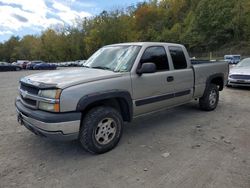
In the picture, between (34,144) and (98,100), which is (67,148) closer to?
(34,144)

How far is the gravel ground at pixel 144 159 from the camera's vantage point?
3439mm

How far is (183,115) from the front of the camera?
6.73 meters

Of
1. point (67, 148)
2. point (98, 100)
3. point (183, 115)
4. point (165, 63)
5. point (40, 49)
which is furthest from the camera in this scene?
point (40, 49)

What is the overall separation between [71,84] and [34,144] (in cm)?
161

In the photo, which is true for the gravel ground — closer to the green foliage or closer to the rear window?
the rear window

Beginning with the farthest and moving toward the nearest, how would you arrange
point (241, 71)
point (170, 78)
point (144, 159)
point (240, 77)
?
point (241, 71)
point (240, 77)
point (170, 78)
point (144, 159)

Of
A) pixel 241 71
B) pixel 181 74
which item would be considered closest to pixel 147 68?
pixel 181 74

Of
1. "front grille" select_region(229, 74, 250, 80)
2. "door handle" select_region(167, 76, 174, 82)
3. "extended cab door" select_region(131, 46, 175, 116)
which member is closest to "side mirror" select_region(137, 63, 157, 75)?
"extended cab door" select_region(131, 46, 175, 116)

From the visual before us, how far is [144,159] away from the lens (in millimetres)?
4070

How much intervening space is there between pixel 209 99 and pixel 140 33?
209 ft

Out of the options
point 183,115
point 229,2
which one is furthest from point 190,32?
point 183,115

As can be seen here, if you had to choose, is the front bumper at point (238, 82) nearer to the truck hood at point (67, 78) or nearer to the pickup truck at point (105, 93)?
the pickup truck at point (105, 93)

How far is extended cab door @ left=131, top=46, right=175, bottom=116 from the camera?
481 centimetres

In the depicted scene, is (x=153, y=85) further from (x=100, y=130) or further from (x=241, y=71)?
(x=241, y=71)
